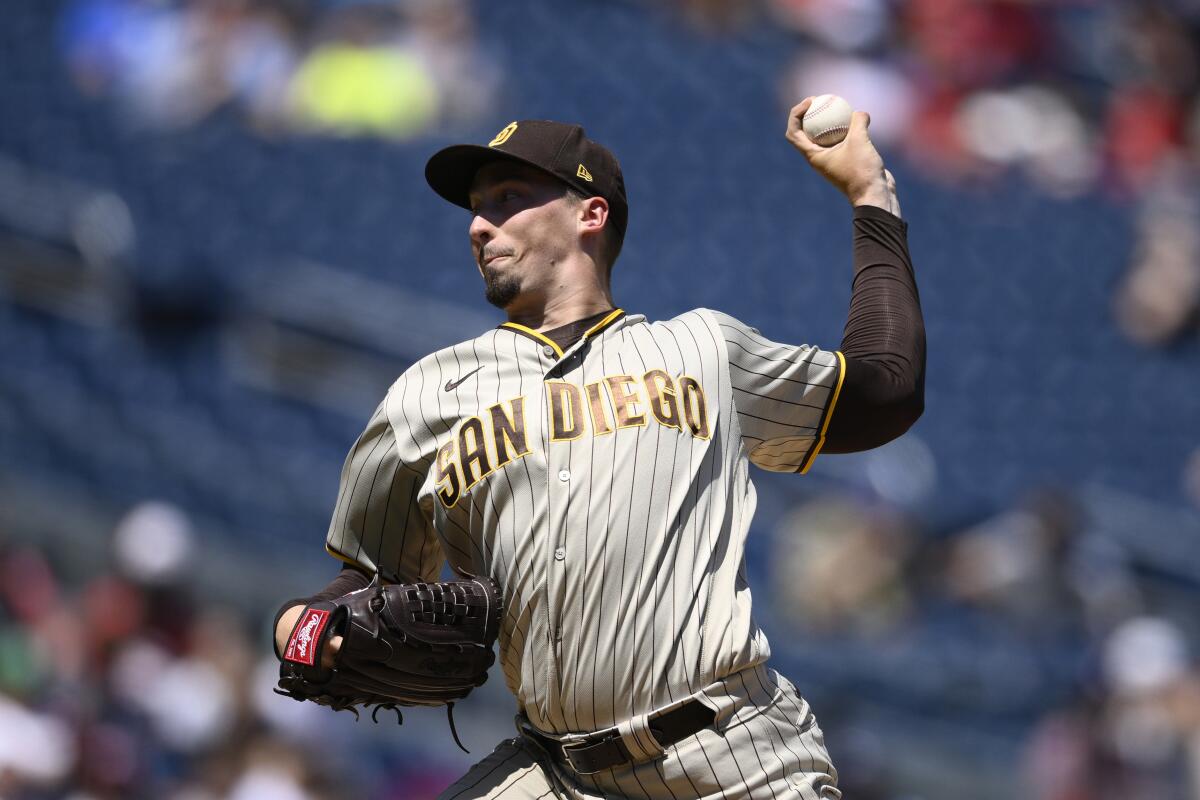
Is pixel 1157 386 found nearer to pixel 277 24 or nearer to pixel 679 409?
pixel 277 24

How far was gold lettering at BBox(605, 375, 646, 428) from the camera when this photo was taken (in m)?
1.93

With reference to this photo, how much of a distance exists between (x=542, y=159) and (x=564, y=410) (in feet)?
1.46

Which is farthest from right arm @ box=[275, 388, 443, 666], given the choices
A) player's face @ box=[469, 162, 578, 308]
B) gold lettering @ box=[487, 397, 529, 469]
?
player's face @ box=[469, 162, 578, 308]

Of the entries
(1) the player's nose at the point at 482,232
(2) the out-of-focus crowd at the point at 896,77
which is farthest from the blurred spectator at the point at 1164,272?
(1) the player's nose at the point at 482,232

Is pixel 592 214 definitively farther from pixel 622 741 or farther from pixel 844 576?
pixel 844 576

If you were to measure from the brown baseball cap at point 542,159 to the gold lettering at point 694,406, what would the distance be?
411 millimetres

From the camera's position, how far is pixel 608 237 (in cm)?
226

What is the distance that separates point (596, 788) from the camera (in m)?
1.89

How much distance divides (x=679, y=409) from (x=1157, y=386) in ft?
19.7

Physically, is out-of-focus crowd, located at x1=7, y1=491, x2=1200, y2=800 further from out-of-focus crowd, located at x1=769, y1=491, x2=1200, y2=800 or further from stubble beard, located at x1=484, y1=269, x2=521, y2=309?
stubble beard, located at x1=484, y1=269, x2=521, y2=309

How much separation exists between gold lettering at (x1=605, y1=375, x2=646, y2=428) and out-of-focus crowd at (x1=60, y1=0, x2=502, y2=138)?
5.81 metres

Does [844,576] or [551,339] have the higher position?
[844,576]

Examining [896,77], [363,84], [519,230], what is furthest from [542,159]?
[896,77]

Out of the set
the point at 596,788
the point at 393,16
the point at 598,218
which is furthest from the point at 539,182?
the point at 393,16
